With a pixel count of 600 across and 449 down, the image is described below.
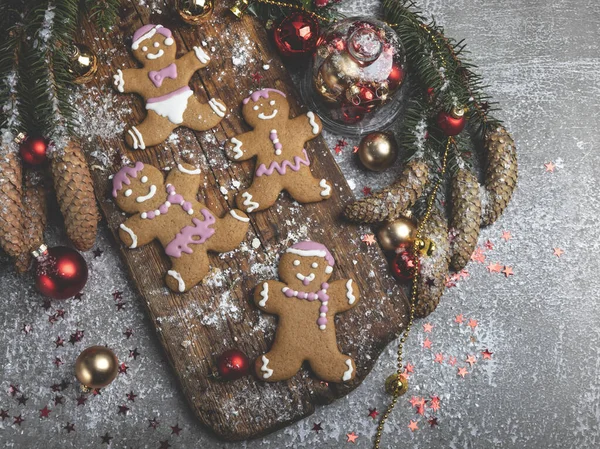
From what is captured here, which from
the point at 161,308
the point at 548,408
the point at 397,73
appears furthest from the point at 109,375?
the point at 548,408

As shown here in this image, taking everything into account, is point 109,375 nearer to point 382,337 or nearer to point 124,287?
point 124,287

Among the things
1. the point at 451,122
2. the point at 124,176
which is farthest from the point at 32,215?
the point at 451,122

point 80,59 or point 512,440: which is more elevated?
point 80,59

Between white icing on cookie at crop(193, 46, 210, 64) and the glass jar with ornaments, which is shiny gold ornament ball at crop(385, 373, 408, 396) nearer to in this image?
the glass jar with ornaments

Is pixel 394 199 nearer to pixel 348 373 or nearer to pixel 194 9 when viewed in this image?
pixel 348 373

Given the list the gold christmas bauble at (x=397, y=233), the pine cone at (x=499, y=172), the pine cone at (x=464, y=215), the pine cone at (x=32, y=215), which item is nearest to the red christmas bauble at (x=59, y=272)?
the pine cone at (x=32, y=215)

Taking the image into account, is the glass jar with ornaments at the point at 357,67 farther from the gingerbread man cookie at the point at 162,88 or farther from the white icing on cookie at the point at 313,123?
the gingerbread man cookie at the point at 162,88
